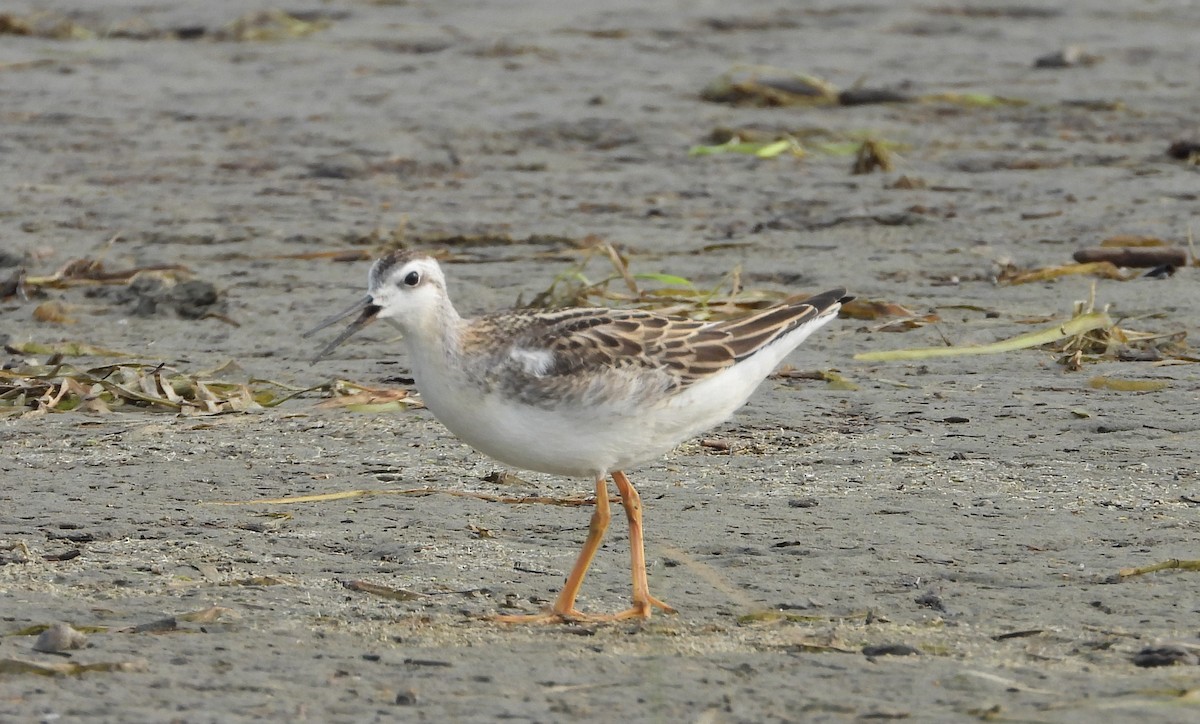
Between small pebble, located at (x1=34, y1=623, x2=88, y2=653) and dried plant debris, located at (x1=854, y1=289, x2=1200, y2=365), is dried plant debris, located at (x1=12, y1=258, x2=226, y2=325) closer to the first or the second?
dried plant debris, located at (x1=854, y1=289, x2=1200, y2=365)

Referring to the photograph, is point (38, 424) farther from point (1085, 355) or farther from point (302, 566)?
point (1085, 355)

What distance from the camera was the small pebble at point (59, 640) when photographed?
535 centimetres

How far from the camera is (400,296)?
6129mm

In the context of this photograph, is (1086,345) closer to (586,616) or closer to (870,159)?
(586,616)

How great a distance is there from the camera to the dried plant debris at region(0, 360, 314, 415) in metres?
8.48

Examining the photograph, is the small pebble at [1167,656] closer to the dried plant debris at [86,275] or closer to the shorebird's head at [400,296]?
the shorebird's head at [400,296]

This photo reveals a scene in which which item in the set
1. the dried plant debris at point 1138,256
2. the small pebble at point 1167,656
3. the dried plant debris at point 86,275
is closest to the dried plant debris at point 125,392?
the dried plant debris at point 86,275

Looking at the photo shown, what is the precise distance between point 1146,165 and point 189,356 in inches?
306

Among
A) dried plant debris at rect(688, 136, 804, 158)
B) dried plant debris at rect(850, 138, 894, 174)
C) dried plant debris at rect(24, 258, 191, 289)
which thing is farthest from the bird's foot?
dried plant debris at rect(688, 136, 804, 158)

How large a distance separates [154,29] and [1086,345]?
1306 cm

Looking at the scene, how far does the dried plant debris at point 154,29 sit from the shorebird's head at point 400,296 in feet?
44.3

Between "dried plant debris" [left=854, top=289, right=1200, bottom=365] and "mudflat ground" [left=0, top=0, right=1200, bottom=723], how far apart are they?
0.31 feet

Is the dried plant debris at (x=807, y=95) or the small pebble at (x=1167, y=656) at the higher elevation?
the dried plant debris at (x=807, y=95)

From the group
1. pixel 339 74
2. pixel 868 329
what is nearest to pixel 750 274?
pixel 868 329
